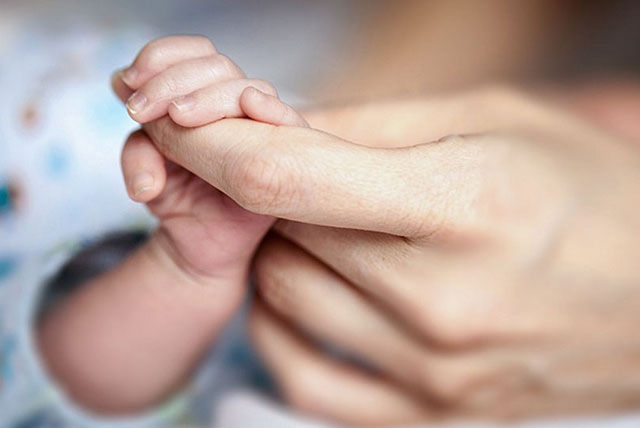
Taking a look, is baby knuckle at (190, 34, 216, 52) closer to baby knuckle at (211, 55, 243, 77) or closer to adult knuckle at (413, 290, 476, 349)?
baby knuckle at (211, 55, 243, 77)

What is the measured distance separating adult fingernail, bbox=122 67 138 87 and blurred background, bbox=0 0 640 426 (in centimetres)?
5

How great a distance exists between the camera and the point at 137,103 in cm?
35

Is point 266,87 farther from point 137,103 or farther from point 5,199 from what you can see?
point 5,199

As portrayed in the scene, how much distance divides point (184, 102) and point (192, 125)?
11 mm

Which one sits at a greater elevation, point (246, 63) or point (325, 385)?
point (246, 63)

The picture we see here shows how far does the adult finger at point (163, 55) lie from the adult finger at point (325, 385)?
15 centimetres

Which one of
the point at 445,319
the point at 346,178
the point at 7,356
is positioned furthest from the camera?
the point at 7,356

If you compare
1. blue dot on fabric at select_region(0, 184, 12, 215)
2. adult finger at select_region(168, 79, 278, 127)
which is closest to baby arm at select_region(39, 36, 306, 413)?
adult finger at select_region(168, 79, 278, 127)

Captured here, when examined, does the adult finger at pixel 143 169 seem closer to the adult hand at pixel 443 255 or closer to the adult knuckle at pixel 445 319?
the adult hand at pixel 443 255

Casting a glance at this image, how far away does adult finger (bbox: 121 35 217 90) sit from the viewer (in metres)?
0.37

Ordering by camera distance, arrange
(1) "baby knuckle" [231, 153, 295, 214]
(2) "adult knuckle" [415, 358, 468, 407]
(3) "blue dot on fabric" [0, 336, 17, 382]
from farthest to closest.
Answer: (3) "blue dot on fabric" [0, 336, 17, 382]
(2) "adult knuckle" [415, 358, 468, 407]
(1) "baby knuckle" [231, 153, 295, 214]

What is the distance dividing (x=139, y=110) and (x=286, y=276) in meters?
0.12

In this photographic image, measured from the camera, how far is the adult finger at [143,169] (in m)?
0.38

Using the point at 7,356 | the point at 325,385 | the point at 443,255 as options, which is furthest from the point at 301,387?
the point at 7,356
